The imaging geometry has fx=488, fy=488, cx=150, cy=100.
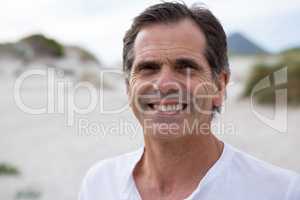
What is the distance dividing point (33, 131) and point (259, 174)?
648cm

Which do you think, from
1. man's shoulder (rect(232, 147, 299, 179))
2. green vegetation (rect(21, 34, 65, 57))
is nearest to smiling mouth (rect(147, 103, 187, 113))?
man's shoulder (rect(232, 147, 299, 179))

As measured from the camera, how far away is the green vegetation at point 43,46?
43.9ft

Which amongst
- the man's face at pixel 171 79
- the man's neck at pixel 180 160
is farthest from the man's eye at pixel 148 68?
the man's neck at pixel 180 160

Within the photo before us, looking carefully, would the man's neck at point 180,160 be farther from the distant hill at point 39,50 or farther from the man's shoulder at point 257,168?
the distant hill at point 39,50

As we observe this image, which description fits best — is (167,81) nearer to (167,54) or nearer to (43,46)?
(167,54)

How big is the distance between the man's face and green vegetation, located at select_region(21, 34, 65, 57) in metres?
12.1

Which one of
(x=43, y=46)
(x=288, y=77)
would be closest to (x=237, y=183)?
(x=288, y=77)

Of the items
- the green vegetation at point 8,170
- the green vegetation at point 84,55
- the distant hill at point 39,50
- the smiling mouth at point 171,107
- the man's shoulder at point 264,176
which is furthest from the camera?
the green vegetation at point 84,55

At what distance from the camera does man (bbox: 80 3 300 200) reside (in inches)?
57.5

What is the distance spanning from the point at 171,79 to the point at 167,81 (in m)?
0.01

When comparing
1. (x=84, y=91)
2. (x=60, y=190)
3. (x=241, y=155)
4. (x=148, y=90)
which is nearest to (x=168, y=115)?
(x=148, y=90)

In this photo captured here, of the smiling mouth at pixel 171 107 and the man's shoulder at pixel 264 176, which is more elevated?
the smiling mouth at pixel 171 107

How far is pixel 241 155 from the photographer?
1.52 m

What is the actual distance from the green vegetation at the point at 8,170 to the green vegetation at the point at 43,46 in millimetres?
7593
